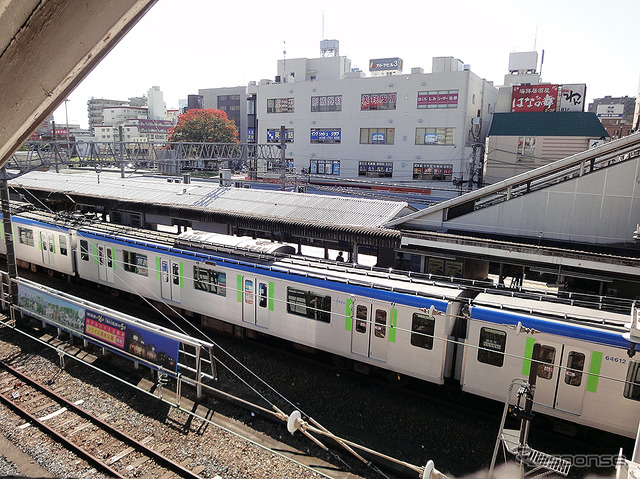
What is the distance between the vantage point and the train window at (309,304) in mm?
11852

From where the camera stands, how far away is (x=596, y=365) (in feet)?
28.5

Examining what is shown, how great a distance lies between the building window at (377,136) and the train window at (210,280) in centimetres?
2867

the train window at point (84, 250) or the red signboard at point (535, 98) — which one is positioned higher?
the red signboard at point (535, 98)

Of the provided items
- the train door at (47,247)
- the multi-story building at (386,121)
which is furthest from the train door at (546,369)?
the multi-story building at (386,121)

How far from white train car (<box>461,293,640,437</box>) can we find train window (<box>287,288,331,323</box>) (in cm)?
361

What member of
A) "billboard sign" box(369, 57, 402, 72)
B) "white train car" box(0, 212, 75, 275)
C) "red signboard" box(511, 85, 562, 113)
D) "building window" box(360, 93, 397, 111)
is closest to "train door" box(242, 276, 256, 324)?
"white train car" box(0, 212, 75, 275)

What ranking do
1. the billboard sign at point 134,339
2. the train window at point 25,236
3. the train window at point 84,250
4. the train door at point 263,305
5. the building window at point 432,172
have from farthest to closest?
1. the building window at point 432,172
2. the train window at point 25,236
3. the train window at point 84,250
4. the train door at point 263,305
5. the billboard sign at point 134,339

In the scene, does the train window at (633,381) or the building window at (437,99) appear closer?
the train window at (633,381)

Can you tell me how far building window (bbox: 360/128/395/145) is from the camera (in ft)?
130

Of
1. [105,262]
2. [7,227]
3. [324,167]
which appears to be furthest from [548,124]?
[7,227]

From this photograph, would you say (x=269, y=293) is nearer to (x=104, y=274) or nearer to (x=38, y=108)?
(x=104, y=274)

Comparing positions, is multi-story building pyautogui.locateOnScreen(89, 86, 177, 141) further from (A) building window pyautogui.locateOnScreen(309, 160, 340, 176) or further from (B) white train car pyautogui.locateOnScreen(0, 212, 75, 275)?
(B) white train car pyautogui.locateOnScreen(0, 212, 75, 275)

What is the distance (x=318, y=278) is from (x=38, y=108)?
9969 millimetres

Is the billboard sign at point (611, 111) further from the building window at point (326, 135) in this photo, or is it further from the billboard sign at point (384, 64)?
the building window at point (326, 135)
